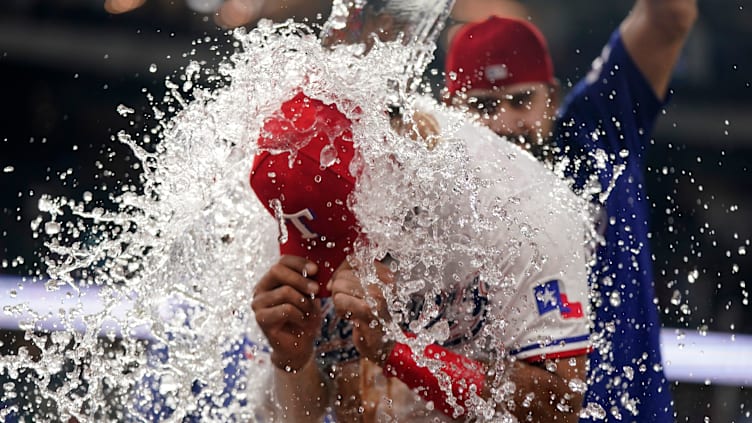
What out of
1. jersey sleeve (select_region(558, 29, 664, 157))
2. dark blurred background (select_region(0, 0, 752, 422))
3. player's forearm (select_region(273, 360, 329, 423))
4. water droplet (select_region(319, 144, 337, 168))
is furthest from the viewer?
dark blurred background (select_region(0, 0, 752, 422))

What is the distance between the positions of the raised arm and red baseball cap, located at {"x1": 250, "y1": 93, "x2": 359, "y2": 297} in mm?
917

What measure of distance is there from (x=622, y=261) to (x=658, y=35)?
1.74ft

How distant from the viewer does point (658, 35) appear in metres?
1.93

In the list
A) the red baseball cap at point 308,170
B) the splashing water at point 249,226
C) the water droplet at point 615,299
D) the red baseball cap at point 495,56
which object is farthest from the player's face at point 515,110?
the red baseball cap at point 308,170

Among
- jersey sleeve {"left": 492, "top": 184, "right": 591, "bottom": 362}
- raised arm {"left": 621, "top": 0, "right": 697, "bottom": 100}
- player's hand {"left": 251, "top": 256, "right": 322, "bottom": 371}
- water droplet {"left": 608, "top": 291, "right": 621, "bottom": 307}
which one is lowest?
player's hand {"left": 251, "top": 256, "right": 322, "bottom": 371}

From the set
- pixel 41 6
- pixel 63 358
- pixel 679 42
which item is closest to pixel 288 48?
pixel 63 358

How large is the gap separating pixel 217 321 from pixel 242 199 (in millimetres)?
249

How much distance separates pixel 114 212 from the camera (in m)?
1.64

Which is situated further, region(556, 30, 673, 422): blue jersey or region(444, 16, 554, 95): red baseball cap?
region(444, 16, 554, 95): red baseball cap

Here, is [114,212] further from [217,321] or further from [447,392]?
[447,392]

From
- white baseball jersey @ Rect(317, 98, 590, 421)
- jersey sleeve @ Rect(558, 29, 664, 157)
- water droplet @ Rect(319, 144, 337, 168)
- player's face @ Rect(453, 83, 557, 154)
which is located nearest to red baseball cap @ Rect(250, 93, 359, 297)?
water droplet @ Rect(319, 144, 337, 168)

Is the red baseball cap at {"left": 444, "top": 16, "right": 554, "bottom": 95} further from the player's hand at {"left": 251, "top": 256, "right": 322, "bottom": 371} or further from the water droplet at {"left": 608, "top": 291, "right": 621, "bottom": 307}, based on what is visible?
the player's hand at {"left": 251, "top": 256, "right": 322, "bottom": 371}

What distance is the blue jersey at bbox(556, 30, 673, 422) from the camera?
1.65m

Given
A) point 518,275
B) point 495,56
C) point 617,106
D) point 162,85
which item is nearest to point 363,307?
point 518,275
